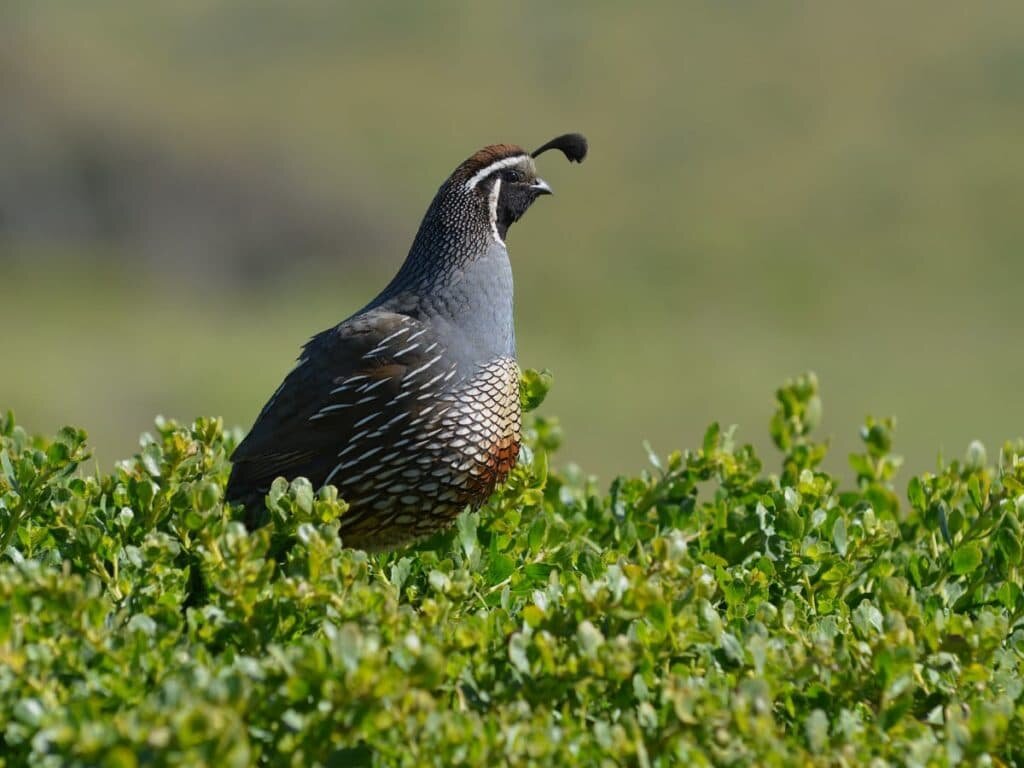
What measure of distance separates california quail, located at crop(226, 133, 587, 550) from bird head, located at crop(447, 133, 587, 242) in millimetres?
285

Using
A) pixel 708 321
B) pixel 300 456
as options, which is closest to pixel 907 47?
pixel 708 321

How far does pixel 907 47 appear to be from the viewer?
18562 millimetres

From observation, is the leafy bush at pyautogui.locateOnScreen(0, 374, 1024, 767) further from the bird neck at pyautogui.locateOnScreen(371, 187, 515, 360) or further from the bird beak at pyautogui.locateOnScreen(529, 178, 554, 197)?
the bird beak at pyautogui.locateOnScreen(529, 178, 554, 197)

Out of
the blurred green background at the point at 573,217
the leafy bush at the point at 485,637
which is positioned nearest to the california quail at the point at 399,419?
the leafy bush at the point at 485,637

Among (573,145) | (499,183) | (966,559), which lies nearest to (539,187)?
(499,183)

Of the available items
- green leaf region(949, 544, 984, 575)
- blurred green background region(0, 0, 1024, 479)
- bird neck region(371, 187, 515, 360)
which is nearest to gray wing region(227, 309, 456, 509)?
bird neck region(371, 187, 515, 360)

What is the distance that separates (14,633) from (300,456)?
149 centimetres

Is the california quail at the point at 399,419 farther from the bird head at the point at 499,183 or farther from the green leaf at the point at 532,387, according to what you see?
the bird head at the point at 499,183

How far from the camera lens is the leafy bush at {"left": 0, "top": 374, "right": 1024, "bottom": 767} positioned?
2223 millimetres

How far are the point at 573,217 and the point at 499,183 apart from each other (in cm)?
1219

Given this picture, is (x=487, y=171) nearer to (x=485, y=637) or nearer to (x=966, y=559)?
(x=966, y=559)

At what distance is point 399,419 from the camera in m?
3.75

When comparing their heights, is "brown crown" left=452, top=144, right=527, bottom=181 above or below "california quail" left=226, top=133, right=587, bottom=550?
above

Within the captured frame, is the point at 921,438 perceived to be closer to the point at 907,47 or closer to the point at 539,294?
the point at 539,294
